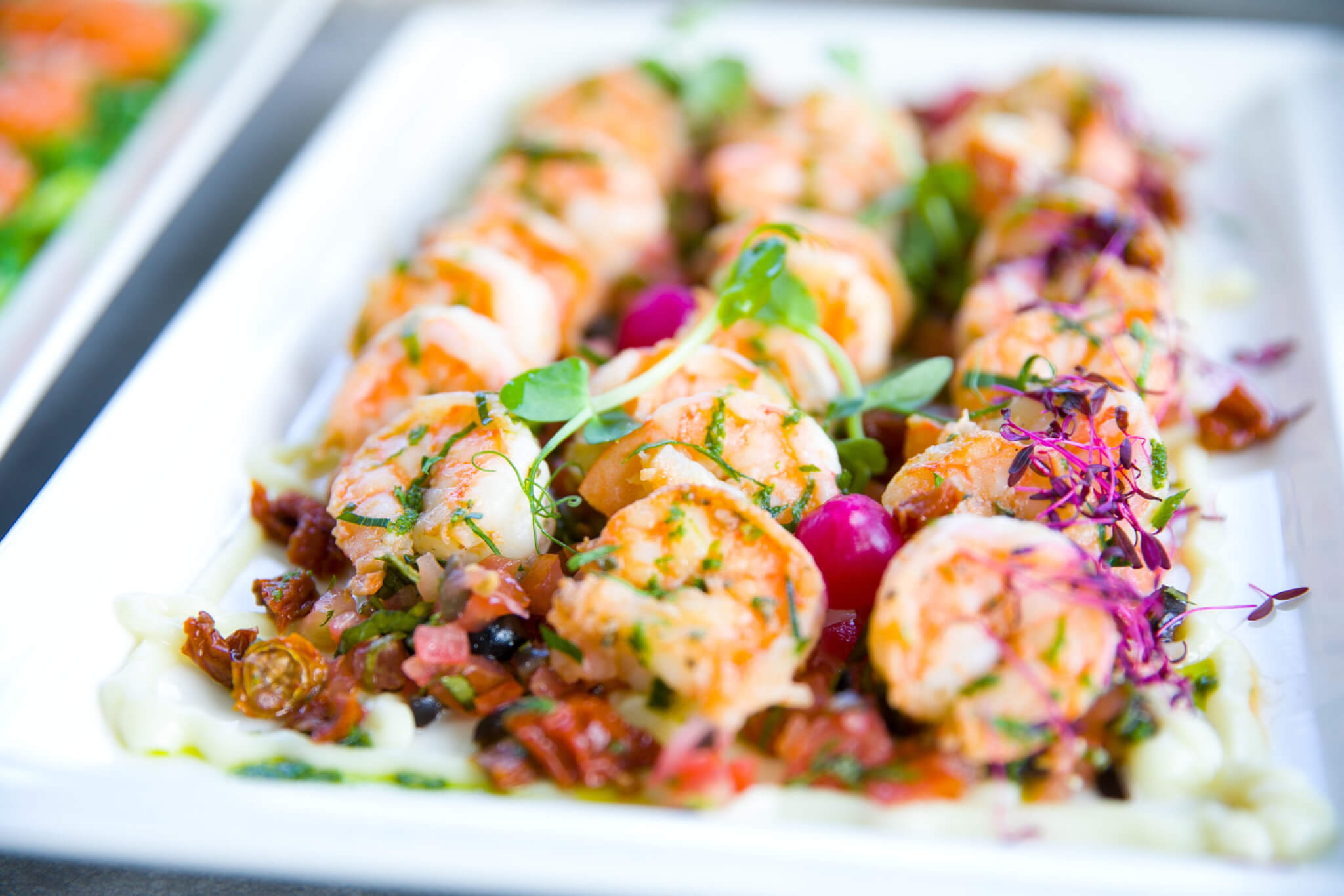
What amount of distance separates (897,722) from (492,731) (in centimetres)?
89

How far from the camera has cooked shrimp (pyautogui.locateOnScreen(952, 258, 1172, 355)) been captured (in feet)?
10.9

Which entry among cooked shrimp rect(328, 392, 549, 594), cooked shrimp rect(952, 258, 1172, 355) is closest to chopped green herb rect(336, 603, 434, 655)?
cooked shrimp rect(328, 392, 549, 594)

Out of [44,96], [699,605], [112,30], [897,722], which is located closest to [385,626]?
[699,605]

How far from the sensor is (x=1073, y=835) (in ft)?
6.90

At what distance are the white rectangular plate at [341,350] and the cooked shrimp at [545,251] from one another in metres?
0.56

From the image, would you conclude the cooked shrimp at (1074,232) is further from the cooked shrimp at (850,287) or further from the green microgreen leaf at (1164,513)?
the green microgreen leaf at (1164,513)

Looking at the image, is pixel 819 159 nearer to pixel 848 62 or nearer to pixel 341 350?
pixel 848 62

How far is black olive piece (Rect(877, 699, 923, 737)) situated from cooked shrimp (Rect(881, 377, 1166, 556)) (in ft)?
1.44

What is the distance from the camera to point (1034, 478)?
2508 millimetres

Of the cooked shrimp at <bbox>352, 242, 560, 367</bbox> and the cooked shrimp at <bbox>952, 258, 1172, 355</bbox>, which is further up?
the cooked shrimp at <bbox>952, 258, 1172, 355</bbox>

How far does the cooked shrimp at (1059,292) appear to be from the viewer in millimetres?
3330

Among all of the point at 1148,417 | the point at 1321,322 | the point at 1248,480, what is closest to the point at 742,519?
the point at 1148,417

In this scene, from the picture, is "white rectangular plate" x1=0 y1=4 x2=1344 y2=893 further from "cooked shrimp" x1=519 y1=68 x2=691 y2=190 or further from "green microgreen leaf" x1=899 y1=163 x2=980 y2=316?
"green microgreen leaf" x1=899 y1=163 x2=980 y2=316

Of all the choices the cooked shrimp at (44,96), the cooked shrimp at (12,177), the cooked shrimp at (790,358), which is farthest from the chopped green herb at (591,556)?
the cooked shrimp at (44,96)
